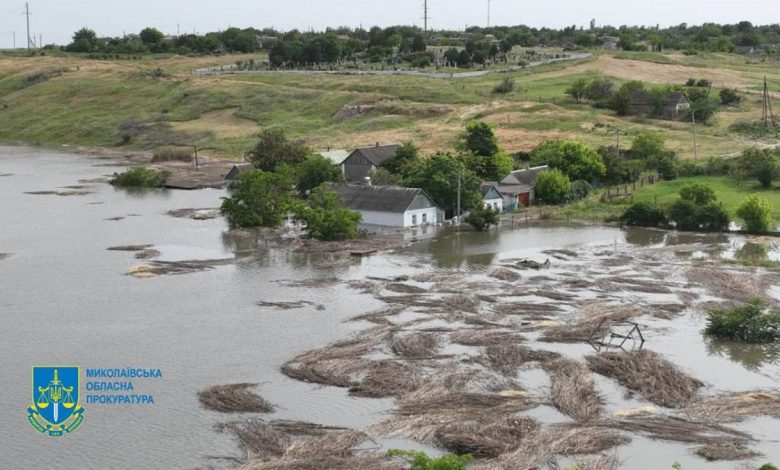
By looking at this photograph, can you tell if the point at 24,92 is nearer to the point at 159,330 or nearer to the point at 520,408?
the point at 159,330

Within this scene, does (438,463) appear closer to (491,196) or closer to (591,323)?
(591,323)

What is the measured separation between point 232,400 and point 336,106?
53043 mm

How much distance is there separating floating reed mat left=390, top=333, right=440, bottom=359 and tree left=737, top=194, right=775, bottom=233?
1702 centimetres

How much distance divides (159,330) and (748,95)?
54615 millimetres

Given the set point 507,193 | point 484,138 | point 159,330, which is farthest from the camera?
point 484,138

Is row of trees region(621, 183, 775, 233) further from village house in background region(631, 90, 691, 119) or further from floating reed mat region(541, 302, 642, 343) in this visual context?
village house in background region(631, 90, 691, 119)

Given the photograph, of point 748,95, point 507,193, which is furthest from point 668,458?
point 748,95

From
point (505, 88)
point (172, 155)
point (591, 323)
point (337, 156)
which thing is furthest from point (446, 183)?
point (505, 88)

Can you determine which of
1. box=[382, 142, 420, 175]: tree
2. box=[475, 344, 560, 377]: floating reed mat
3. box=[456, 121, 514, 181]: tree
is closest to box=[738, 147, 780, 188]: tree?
box=[456, 121, 514, 181]: tree

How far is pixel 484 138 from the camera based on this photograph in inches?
1826

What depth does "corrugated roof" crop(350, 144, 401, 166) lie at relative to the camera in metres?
47.1

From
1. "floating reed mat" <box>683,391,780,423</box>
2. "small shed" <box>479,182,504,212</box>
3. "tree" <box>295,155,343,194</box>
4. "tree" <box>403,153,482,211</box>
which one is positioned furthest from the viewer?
"tree" <box>295,155,343,194</box>

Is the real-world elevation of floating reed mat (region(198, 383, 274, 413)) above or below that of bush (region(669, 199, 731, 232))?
below

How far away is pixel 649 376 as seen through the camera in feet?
69.9
